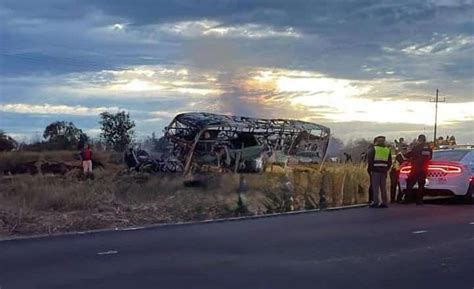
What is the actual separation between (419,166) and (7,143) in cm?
2887

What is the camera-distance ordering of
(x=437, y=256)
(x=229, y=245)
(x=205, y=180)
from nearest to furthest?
(x=437, y=256), (x=229, y=245), (x=205, y=180)

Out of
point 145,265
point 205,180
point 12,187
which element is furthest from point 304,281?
point 205,180

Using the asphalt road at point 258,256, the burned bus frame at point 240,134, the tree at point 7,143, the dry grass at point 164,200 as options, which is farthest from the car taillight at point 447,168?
the tree at point 7,143

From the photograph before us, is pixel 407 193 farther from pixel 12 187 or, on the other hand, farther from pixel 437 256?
pixel 12 187

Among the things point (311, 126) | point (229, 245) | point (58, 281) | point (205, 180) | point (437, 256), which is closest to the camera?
point (58, 281)

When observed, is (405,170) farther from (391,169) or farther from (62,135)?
(62,135)

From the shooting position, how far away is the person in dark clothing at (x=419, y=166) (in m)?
18.3

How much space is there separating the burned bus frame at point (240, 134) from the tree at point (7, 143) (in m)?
10.9

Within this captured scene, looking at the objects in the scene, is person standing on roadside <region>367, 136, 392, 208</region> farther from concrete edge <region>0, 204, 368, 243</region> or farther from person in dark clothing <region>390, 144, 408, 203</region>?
person in dark clothing <region>390, 144, 408, 203</region>

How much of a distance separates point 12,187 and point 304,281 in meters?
12.0

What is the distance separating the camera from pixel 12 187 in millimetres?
18969

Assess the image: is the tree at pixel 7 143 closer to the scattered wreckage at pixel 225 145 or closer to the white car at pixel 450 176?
the scattered wreckage at pixel 225 145

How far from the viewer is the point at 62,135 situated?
48.8m

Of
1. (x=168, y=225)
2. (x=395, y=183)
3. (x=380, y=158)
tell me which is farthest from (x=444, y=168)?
(x=168, y=225)
